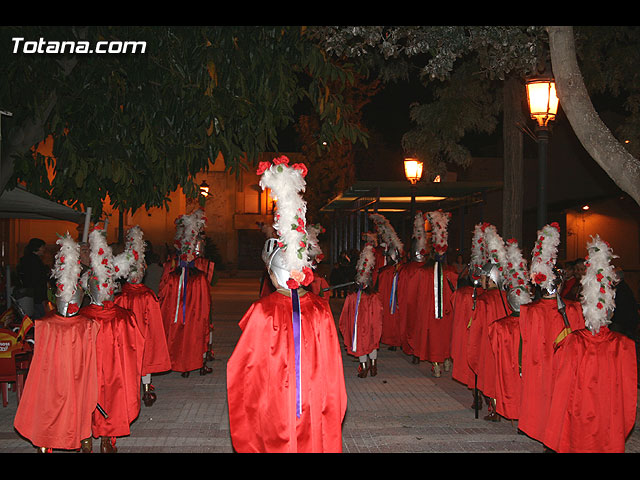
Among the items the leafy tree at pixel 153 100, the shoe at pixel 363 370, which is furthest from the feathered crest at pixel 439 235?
the leafy tree at pixel 153 100

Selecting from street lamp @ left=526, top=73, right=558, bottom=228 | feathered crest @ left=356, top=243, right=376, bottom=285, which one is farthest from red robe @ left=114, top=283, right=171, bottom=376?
street lamp @ left=526, top=73, right=558, bottom=228

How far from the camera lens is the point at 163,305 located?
11.2 metres

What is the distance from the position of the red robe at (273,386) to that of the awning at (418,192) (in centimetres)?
1056

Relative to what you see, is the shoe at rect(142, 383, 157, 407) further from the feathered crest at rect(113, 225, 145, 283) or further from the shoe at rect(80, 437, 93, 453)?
the shoe at rect(80, 437, 93, 453)

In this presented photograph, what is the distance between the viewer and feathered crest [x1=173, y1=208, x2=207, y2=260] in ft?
36.3

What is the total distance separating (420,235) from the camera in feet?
41.1

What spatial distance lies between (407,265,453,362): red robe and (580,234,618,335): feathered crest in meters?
5.36

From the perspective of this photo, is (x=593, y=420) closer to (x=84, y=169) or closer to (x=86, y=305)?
(x=86, y=305)

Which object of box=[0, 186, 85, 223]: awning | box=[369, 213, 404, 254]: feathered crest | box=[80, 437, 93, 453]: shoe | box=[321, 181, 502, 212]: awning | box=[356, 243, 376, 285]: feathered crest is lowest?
box=[80, 437, 93, 453]: shoe

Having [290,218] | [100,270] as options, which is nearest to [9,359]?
[100,270]

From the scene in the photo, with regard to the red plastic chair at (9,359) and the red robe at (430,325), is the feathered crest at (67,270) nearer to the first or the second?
the red plastic chair at (9,359)

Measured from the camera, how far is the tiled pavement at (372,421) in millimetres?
7316

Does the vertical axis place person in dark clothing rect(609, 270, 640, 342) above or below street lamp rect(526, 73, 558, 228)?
below

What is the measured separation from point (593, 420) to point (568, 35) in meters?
4.27
